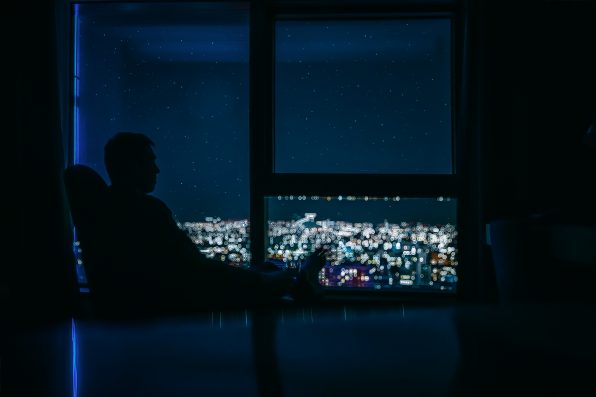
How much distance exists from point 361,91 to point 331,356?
262 cm

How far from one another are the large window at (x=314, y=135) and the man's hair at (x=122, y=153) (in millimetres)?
1313

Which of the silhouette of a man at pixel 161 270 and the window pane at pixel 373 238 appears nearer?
the silhouette of a man at pixel 161 270

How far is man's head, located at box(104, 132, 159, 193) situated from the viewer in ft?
5.89

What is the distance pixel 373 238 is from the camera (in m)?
3.17

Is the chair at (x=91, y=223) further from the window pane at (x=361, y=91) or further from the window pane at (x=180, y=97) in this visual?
the window pane at (x=361, y=91)

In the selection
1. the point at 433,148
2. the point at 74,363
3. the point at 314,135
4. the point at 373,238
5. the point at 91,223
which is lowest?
the point at 74,363

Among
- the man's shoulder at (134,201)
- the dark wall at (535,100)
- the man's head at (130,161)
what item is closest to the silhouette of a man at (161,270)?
the man's shoulder at (134,201)

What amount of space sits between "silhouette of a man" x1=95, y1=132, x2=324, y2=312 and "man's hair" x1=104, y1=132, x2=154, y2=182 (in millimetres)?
165

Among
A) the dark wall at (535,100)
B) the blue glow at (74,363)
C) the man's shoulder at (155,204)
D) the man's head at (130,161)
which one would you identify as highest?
the dark wall at (535,100)

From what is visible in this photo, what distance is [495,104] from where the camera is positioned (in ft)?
9.55

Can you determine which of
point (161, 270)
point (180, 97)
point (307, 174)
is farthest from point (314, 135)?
point (161, 270)

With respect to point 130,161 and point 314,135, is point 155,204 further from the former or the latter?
point 314,135

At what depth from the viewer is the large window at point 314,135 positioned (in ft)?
10.2

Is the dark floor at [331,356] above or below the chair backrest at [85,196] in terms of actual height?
below
